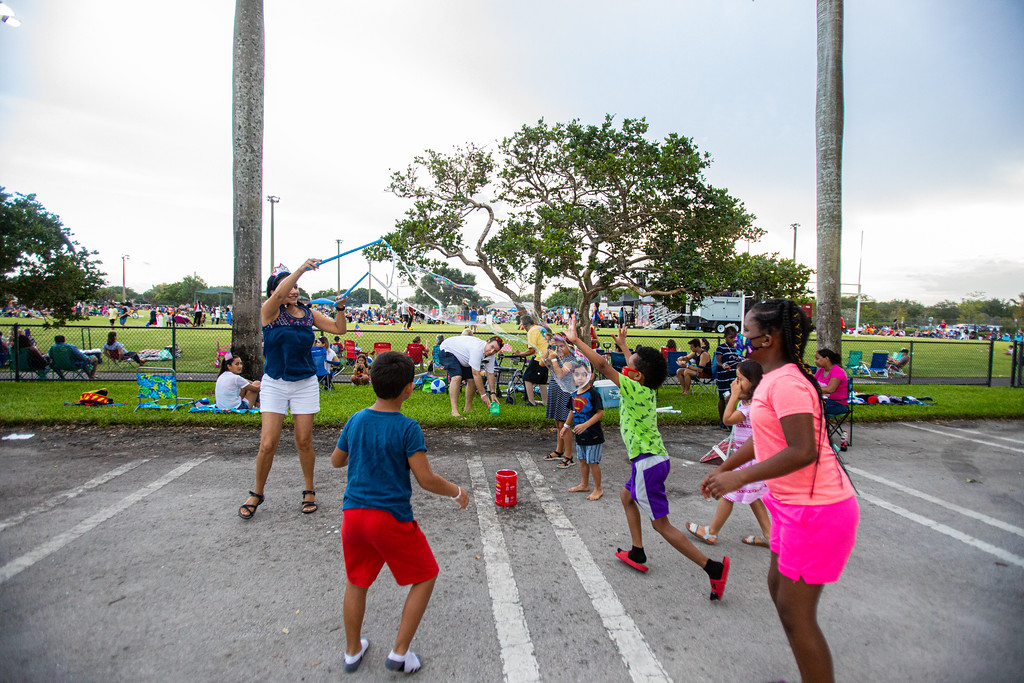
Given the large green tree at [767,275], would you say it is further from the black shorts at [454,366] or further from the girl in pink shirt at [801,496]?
the girl in pink shirt at [801,496]

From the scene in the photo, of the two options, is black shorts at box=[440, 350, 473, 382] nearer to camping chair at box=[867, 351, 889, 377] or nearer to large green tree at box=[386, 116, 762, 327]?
large green tree at box=[386, 116, 762, 327]

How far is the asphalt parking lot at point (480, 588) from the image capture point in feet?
8.28

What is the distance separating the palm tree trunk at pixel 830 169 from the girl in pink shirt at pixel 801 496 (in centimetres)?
838

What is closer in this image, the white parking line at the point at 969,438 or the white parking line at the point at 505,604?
the white parking line at the point at 505,604

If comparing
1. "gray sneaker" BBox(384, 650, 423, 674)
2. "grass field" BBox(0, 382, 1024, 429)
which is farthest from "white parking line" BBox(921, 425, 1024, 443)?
"gray sneaker" BBox(384, 650, 423, 674)

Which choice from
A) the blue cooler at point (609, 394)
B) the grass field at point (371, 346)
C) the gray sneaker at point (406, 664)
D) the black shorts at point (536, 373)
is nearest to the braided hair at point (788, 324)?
the gray sneaker at point (406, 664)

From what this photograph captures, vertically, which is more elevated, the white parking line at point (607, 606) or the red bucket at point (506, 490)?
the red bucket at point (506, 490)

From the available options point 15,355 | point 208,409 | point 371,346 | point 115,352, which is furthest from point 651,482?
point 371,346

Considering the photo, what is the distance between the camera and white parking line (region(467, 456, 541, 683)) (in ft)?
8.17

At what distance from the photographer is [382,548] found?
7.50 feet

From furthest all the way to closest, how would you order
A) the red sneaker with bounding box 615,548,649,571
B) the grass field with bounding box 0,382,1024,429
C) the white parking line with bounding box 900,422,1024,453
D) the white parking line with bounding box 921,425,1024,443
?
the white parking line with bounding box 921,425,1024,443
the grass field with bounding box 0,382,1024,429
the white parking line with bounding box 900,422,1024,453
the red sneaker with bounding box 615,548,649,571

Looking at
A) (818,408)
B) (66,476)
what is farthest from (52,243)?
(818,408)

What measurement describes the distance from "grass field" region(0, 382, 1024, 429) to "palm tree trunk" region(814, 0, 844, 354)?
2.04 metres

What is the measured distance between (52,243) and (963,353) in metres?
36.9
